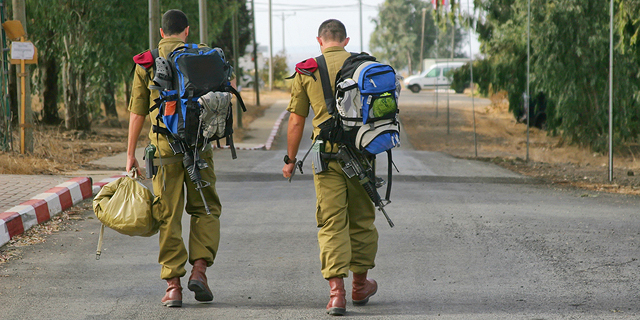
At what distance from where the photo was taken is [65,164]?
11.8 meters

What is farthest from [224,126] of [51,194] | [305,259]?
[51,194]

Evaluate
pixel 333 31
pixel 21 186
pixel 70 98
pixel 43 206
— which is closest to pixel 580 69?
pixel 70 98

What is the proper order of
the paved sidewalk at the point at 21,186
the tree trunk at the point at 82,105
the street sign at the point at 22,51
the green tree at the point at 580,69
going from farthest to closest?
1. the tree trunk at the point at 82,105
2. the green tree at the point at 580,69
3. the street sign at the point at 22,51
4. the paved sidewalk at the point at 21,186

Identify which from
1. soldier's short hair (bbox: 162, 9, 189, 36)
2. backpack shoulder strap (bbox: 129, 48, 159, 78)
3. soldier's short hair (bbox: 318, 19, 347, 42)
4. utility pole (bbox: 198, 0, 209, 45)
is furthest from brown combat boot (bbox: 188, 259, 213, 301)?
utility pole (bbox: 198, 0, 209, 45)

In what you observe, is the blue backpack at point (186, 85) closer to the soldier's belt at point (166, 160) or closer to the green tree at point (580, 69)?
the soldier's belt at point (166, 160)

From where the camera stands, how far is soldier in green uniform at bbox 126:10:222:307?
443 centimetres

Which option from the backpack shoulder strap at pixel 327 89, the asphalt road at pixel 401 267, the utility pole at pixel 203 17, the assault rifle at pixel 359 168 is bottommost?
the asphalt road at pixel 401 267

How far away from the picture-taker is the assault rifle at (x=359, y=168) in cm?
436

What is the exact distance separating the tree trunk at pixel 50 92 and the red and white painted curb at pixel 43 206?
488 inches

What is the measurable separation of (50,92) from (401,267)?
17.7 meters

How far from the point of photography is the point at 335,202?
172 inches

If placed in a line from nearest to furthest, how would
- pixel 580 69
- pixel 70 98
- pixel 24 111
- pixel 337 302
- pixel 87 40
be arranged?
pixel 337 302, pixel 24 111, pixel 87 40, pixel 580 69, pixel 70 98

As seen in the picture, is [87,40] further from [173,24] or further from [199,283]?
[199,283]

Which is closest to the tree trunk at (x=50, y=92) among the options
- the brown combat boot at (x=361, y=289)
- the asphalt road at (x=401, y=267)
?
the asphalt road at (x=401, y=267)
